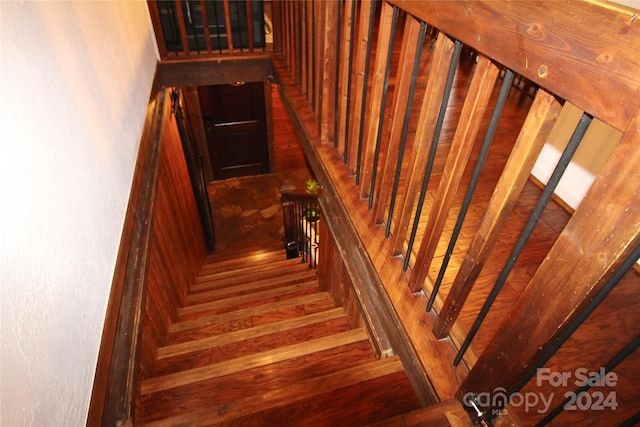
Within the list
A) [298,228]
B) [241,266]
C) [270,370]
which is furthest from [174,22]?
[270,370]

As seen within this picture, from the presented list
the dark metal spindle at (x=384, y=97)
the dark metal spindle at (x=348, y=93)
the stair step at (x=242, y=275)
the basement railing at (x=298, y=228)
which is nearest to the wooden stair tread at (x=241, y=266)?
the stair step at (x=242, y=275)

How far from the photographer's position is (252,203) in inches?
267

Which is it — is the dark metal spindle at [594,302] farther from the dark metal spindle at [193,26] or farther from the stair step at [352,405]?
the dark metal spindle at [193,26]

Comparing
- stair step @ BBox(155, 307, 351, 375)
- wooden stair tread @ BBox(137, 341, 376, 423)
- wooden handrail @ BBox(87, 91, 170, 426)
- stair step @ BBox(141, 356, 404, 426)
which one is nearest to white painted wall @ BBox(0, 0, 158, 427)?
wooden handrail @ BBox(87, 91, 170, 426)

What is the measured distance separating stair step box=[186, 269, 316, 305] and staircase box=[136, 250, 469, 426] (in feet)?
0.12

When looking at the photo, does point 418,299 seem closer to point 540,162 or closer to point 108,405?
point 108,405

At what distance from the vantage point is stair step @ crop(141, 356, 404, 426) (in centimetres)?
138

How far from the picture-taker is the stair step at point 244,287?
331 centimetres

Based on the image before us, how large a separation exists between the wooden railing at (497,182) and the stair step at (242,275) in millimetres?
1936

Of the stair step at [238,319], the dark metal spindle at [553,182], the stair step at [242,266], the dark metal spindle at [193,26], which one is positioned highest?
the dark metal spindle at [553,182]

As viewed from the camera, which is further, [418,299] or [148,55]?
[148,55]

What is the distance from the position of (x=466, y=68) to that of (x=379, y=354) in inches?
126

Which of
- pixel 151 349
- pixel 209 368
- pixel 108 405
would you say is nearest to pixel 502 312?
pixel 209 368

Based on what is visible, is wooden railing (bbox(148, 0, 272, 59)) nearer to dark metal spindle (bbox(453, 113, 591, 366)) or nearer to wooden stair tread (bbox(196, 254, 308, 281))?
wooden stair tread (bbox(196, 254, 308, 281))
